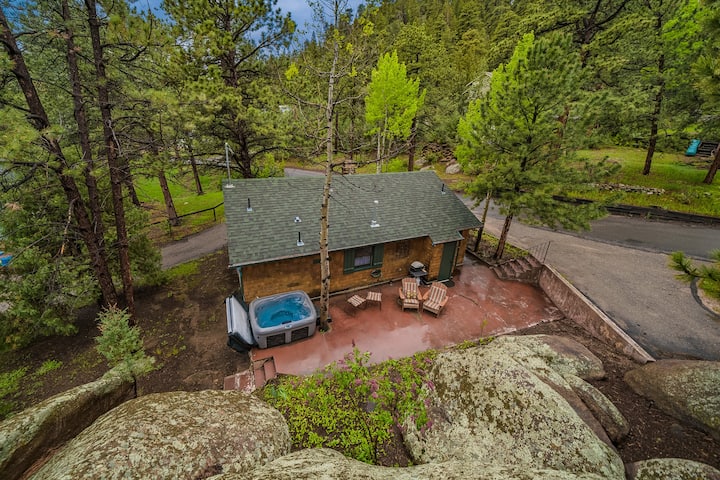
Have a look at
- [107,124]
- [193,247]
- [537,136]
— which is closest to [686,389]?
[537,136]

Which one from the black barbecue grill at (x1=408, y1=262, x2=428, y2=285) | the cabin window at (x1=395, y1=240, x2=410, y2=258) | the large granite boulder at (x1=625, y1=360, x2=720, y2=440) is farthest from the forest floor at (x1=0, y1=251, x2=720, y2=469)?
the cabin window at (x1=395, y1=240, x2=410, y2=258)

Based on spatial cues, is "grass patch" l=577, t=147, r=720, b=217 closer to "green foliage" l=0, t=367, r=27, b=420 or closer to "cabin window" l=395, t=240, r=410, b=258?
"cabin window" l=395, t=240, r=410, b=258

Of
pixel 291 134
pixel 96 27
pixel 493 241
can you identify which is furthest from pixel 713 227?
pixel 96 27

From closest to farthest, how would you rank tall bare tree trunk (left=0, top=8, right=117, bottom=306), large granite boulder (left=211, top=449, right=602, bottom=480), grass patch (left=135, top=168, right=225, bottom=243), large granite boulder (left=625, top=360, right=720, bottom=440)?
large granite boulder (left=211, top=449, right=602, bottom=480) < large granite boulder (left=625, top=360, right=720, bottom=440) < tall bare tree trunk (left=0, top=8, right=117, bottom=306) < grass patch (left=135, top=168, right=225, bottom=243)

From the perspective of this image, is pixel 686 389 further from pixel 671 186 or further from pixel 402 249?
pixel 671 186

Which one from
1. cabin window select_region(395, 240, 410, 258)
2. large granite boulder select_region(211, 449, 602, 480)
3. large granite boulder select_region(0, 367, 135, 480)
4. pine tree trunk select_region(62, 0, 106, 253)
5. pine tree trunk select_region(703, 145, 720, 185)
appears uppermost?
pine tree trunk select_region(62, 0, 106, 253)

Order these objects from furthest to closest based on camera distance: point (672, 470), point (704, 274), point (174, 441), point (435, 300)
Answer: point (435, 300), point (704, 274), point (672, 470), point (174, 441)

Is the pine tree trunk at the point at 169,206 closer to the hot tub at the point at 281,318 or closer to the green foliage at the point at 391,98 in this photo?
the hot tub at the point at 281,318

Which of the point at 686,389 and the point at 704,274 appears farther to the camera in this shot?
the point at 686,389
